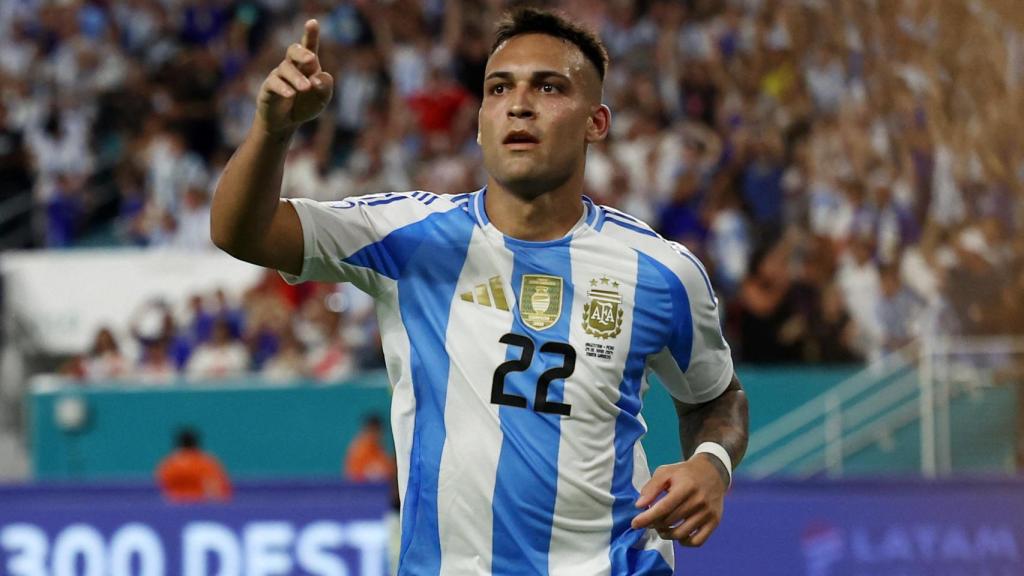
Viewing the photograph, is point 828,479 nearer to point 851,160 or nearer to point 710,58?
point 851,160

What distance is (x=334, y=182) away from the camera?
1502 cm

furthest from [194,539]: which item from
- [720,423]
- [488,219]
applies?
[488,219]

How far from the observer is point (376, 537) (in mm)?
9422

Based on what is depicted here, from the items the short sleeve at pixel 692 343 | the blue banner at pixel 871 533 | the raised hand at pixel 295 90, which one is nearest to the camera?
the raised hand at pixel 295 90

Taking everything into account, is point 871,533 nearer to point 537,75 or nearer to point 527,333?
point 527,333

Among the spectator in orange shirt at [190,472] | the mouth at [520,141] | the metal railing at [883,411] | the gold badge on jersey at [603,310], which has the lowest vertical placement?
the spectator in orange shirt at [190,472]

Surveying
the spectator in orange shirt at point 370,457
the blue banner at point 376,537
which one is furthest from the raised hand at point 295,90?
the spectator in orange shirt at point 370,457

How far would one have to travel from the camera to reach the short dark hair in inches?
152

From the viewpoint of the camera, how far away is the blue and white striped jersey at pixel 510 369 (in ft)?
12.0

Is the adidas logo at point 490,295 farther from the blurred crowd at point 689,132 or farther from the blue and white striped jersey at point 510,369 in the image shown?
the blurred crowd at point 689,132

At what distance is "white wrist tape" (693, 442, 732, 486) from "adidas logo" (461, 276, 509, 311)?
614mm

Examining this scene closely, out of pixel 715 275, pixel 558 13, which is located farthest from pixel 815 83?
pixel 558 13

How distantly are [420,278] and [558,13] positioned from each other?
28.9 inches

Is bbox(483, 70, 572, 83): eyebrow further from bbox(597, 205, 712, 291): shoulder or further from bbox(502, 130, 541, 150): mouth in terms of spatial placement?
bbox(597, 205, 712, 291): shoulder
